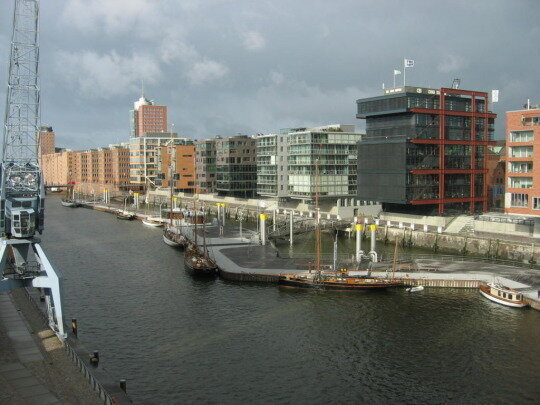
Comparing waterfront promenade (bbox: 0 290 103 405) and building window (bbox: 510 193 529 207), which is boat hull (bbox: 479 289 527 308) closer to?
building window (bbox: 510 193 529 207)

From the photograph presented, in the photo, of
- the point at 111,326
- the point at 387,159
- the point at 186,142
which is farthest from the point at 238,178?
the point at 111,326

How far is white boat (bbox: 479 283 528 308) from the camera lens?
42.3m

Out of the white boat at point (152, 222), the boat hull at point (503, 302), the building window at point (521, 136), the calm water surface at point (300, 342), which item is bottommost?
the calm water surface at point (300, 342)

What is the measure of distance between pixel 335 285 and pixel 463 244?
84.9 feet

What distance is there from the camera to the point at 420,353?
113 ft

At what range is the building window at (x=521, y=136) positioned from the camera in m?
62.6

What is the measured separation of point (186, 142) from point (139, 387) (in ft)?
437

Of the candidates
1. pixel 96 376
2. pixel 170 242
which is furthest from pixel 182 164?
pixel 96 376

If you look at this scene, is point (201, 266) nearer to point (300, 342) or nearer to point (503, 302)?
point (300, 342)

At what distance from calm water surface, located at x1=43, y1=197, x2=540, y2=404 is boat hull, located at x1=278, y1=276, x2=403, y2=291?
0.80 meters

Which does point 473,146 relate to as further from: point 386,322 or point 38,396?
point 38,396

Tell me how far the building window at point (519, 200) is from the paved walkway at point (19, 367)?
5219 cm

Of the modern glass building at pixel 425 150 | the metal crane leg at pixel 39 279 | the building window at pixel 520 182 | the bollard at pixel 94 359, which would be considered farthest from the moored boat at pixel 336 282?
the modern glass building at pixel 425 150

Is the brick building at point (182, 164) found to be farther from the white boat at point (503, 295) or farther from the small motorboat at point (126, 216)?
the white boat at point (503, 295)
